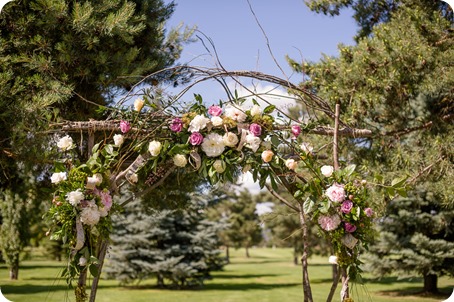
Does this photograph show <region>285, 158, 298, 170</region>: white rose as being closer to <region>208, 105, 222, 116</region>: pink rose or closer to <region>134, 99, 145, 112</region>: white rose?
<region>208, 105, 222, 116</region>: pink rose

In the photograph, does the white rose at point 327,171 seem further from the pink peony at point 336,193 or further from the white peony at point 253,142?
the white peony at point 253,142

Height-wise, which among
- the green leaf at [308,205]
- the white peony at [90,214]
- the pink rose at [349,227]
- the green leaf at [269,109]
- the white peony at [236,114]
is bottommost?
the pink rose at [349,227]

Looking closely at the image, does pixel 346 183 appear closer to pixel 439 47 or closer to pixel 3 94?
pixel 3 94

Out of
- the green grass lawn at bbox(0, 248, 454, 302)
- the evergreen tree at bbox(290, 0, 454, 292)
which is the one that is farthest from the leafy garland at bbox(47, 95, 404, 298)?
the green grass lawn at bbox(0, 248, 454, 302)

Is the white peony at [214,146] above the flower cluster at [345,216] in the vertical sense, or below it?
above

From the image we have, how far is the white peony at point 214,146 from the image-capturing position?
10.0 ft

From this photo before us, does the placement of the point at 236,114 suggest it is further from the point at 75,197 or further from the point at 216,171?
the point at 75,197

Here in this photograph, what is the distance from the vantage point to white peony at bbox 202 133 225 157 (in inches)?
120

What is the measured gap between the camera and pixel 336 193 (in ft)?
9.64

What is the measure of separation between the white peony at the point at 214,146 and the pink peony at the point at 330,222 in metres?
0.77

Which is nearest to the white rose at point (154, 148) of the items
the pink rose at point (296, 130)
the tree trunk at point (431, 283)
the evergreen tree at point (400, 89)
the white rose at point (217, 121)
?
the white rose at point (217, 121)

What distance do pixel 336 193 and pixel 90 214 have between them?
1.53m

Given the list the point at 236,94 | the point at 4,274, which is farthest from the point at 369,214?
the point at 4,274

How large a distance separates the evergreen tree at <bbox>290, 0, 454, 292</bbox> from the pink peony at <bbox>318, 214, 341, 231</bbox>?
323 cm
